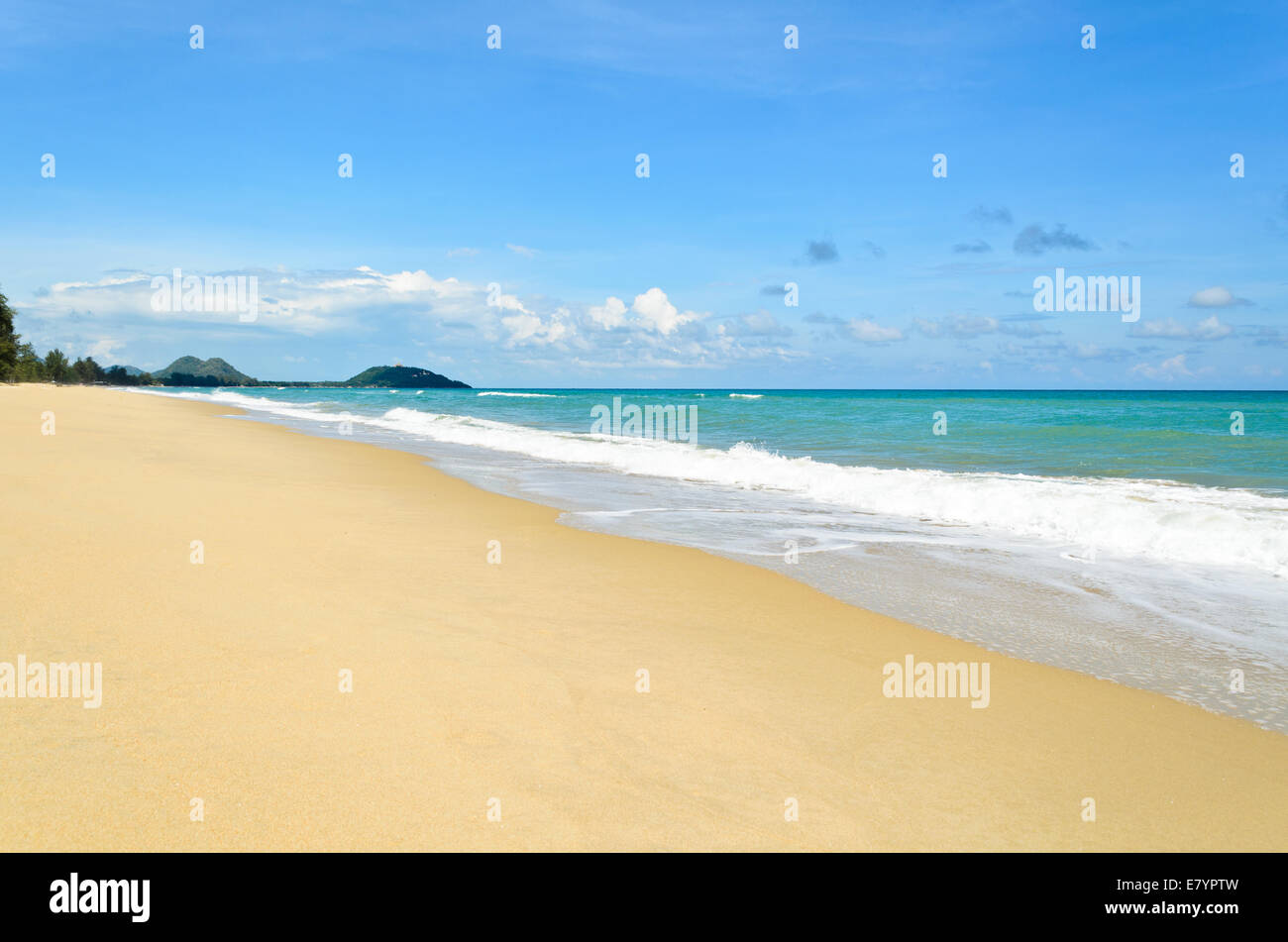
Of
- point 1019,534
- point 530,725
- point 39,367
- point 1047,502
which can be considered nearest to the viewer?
point 530,725

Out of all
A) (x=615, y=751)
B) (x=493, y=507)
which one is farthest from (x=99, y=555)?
(x=493, y=507)

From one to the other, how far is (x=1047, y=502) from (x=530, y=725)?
1079 centimetres

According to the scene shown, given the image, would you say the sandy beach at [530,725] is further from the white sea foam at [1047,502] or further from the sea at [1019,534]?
the white sea foam at [1047,502]

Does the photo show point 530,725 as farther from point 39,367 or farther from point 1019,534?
point 39,367

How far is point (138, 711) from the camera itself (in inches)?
147

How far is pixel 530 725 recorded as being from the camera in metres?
4.02

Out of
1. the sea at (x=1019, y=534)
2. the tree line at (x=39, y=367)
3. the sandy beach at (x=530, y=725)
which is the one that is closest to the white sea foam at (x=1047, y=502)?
the sea at (x=1019, y=534)

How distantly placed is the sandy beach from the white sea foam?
5.82 metres

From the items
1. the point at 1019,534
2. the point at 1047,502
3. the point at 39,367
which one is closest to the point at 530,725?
the point at 1019,534

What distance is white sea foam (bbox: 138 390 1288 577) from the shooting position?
32.2ft

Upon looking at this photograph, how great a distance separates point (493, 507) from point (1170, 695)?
907 centimetres

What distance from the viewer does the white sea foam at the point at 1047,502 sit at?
386 inches
